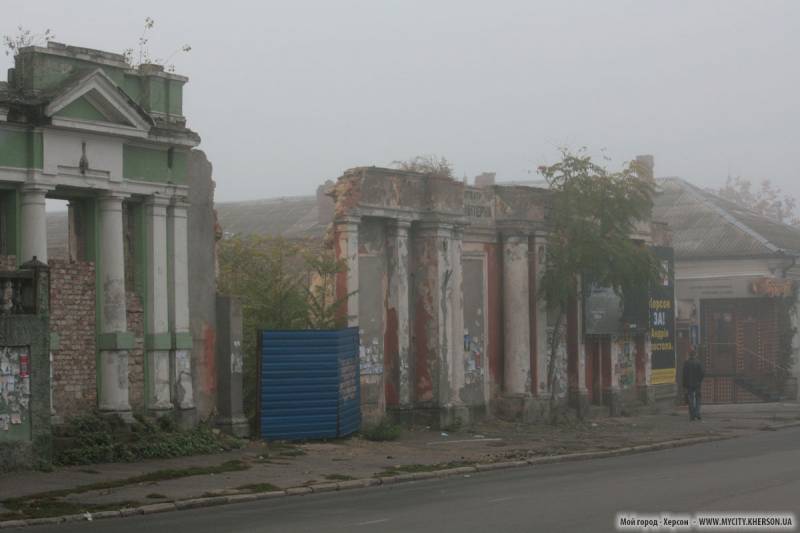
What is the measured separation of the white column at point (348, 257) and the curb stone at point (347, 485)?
582 cm

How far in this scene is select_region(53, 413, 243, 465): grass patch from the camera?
68.4ft

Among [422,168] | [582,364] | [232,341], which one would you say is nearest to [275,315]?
[232,341]

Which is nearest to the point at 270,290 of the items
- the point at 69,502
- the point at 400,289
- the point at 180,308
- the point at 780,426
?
the point at 180,308

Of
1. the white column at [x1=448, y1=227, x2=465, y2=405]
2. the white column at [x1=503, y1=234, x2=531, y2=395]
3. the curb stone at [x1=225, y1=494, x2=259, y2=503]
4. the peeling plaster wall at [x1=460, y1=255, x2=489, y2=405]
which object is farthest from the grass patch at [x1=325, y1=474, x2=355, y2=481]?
the white column at [x1=503, y1=234, x2=531, y2=395]

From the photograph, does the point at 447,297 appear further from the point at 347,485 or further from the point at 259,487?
the point at 259,487

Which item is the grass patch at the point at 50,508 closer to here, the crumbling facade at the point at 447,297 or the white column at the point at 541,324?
the crumbling facade at the point at 447,297

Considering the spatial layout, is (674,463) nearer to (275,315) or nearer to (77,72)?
(275,315)

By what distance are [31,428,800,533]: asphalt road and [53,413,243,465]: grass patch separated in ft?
14.7

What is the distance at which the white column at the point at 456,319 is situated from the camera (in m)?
29.8

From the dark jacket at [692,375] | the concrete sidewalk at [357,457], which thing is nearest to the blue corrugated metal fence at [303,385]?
the concrete sidewalk at [357,457]

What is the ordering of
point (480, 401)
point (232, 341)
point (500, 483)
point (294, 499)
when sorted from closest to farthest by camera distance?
point (294, 499)
point (500, 483)
point (232, 341)
point (480, 401)

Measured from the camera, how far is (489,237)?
105 ft

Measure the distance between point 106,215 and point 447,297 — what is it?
31.7 ft

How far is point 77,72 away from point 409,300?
10256 millimetres
